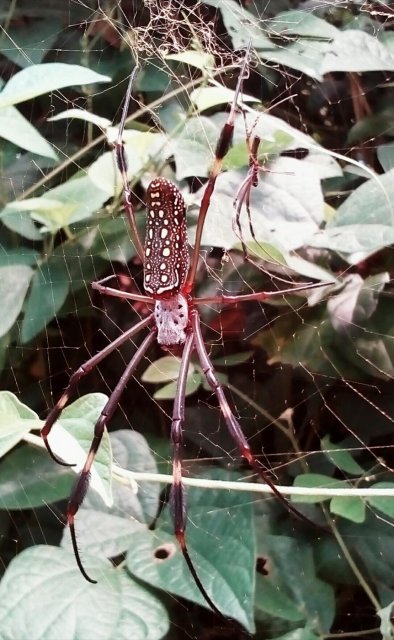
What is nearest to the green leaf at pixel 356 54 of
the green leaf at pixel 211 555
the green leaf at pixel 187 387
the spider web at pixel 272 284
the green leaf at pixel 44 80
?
the spider web at pixel 272 284

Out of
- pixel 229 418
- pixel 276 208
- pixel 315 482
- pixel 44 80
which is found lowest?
pixel 315 482

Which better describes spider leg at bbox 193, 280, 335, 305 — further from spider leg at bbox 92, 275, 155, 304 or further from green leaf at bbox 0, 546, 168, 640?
green leaf at bbox 0, 546, 168, 640

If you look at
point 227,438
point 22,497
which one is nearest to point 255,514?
point 227,438

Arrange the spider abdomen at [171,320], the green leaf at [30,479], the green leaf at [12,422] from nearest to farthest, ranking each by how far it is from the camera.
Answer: the green leaf at [12,422] → the spider abdomen at [171,320] → the green leaf at [30,479]

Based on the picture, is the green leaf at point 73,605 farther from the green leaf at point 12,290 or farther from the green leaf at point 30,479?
the green leaf at point 12,290

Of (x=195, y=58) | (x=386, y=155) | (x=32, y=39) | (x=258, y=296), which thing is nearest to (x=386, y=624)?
(x=258, y=296)

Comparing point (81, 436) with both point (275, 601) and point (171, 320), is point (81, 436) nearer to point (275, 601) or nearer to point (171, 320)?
point (171, 320)
